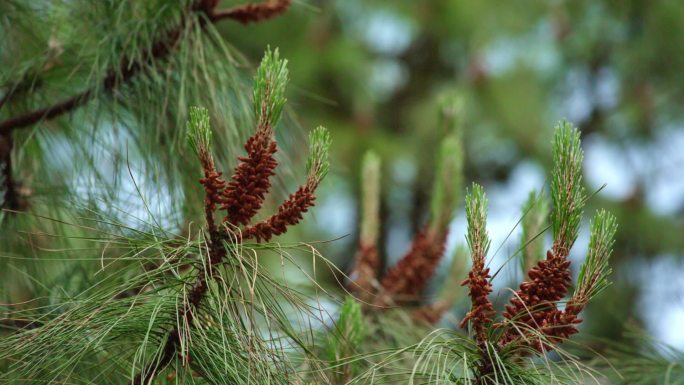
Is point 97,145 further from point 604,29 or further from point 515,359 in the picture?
point 604,29

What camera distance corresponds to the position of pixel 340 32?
3.60m

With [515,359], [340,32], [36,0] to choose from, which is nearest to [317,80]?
[340,32]

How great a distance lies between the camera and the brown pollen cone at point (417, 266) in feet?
3.32

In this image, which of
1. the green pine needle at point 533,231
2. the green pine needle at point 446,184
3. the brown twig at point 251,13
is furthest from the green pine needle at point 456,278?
the brown twig at point 251,13

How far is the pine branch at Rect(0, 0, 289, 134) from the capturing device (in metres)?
0.90

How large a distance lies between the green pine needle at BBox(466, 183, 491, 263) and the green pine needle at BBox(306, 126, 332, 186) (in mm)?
104

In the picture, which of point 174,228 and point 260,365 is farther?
point 174,228

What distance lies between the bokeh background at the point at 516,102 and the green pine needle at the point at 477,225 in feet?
7.99

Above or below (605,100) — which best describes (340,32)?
above

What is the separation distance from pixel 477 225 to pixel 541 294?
0.22 feet

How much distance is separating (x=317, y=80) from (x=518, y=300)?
2840 mm

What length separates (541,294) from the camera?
612 millimetres

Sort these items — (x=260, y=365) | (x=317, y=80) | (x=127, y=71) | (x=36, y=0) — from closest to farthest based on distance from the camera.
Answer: (x=260, y=365), (x=127, y=71), (x=36, y=0), (x=317, y=80)

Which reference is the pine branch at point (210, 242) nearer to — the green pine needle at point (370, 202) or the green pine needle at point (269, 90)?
the green pine needle at point (269, 90)
